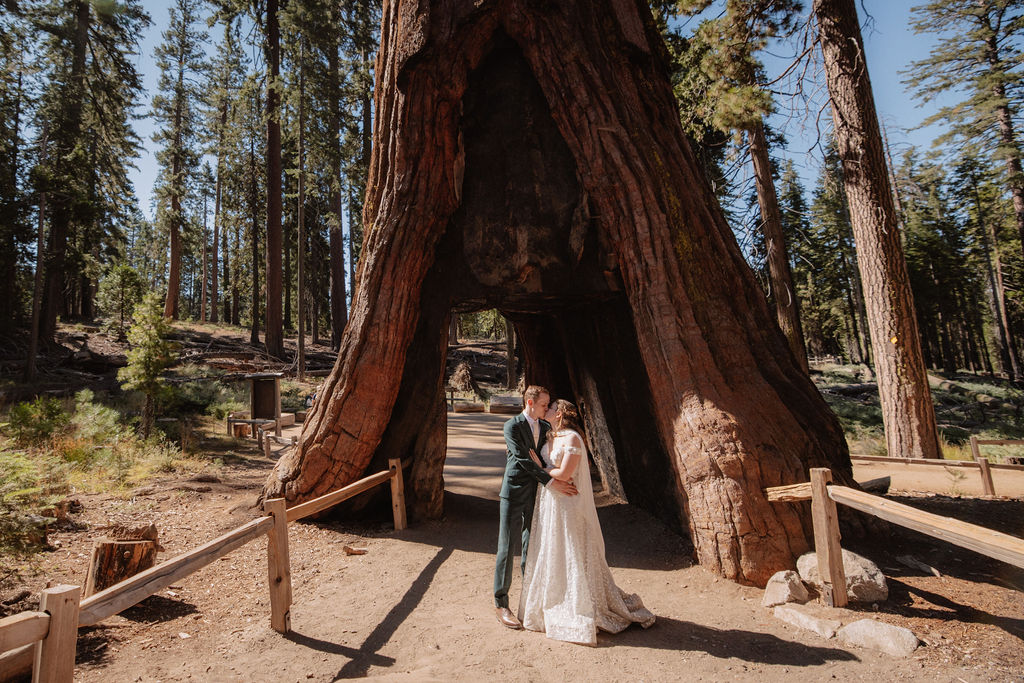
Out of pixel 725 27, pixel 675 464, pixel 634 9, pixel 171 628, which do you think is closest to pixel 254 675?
pixel 171 628

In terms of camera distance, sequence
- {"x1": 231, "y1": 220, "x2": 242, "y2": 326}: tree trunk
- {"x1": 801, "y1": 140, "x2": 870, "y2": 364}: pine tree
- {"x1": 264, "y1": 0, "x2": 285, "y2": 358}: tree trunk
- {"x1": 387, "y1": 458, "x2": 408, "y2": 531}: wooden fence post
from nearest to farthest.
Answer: {"x1": 387, "y1": 458, "x2": 408, "y2": 531}: wooden fence post < {"x1": 264, "y1": 0, "x2": 285, "y2": 358}: tree trunk < {"x1": 801, "y1": 140, "x2": 870, "y2": 364}: pine tree < {"x1": 231, "y1": 220, "x2": 242, "y2": 326}: tree trunk

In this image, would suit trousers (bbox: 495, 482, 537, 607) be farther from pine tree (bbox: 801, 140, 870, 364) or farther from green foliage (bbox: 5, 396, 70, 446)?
pine tree (bbox: 801, 140, 870, 364)

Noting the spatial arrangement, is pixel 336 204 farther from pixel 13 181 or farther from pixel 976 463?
pixel 976 463

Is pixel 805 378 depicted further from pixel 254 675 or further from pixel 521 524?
pixel 254 675

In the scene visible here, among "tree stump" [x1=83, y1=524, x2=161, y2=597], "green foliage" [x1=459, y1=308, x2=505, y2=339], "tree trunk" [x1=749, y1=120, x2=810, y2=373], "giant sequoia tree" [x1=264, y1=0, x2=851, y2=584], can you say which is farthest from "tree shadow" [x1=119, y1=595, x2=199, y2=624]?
"green foliage" [x1=459, y1=308, x2=505, y2=339]

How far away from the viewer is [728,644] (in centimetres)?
374

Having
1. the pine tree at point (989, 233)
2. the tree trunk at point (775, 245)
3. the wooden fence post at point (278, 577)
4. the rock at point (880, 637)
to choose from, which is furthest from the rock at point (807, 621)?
the pine tree at point (989, 233)

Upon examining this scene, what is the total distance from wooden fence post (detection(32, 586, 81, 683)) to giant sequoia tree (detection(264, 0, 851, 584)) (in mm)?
4284

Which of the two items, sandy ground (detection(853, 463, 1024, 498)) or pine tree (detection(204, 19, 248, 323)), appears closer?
sandy ground (detection(853, 463, 1024, 498))

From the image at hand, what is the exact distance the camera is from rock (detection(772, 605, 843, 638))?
3780 mm

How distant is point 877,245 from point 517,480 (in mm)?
7420

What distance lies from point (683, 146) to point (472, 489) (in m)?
6.18

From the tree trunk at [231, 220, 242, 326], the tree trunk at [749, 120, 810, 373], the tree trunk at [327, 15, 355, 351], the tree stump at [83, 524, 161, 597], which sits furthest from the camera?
the tree trunk at [231, 220, 242, 326]

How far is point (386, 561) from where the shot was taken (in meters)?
5.63
